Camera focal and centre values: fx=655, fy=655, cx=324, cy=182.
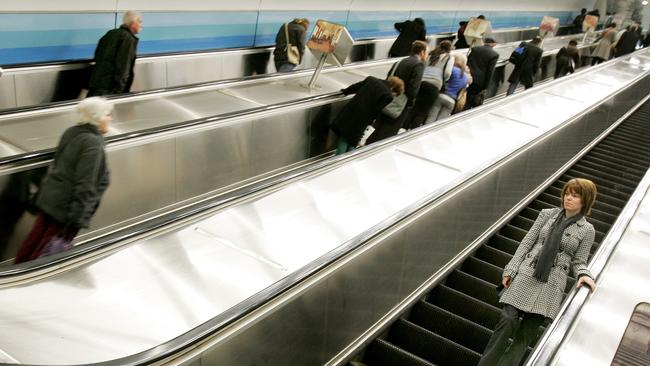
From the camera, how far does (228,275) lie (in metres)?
3.79

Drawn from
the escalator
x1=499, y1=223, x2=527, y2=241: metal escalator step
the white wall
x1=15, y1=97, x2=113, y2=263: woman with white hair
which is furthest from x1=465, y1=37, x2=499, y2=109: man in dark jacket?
x1=15, y1=97, x2=113, y2=263: woman with white hair

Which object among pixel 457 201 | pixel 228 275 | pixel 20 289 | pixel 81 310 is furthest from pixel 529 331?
pixel 20 289

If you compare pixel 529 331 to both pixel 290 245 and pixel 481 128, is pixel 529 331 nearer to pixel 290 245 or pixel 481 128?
pixel 290 245

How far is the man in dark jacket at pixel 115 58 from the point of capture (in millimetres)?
7617

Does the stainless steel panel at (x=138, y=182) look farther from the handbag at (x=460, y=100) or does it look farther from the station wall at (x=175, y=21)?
the handbag at (x=460, y=100)

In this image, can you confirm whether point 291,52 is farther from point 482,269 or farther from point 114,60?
point 482,269

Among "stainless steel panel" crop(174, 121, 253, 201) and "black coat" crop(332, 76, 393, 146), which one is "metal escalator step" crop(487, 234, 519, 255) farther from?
"stainless steel panel" crop(174, 121, 253, 201)

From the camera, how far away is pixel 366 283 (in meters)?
4.25

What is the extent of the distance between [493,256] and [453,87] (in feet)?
11.3

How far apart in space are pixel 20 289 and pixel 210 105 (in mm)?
4399

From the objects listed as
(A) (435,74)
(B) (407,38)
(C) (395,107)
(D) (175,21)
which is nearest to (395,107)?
(C) (395,107)

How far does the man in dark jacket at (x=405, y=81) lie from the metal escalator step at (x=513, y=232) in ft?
5.99

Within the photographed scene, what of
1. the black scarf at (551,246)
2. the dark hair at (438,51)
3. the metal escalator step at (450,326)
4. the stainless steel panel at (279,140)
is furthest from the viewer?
the dark hair at (438,51)


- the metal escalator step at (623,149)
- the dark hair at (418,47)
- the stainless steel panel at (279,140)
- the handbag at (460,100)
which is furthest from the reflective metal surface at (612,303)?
the metal escalator step at (623,149)
